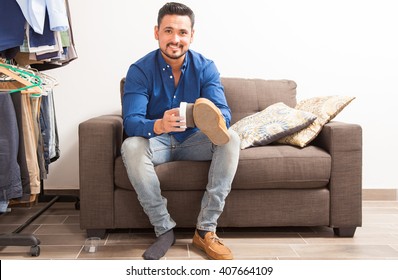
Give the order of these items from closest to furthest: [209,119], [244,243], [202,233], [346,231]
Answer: [209,119]
[202,233]
[244,243]
[346,231]

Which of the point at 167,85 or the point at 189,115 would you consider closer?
the point at 189,115

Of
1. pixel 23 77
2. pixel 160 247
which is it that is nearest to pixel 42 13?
pixel 23 77

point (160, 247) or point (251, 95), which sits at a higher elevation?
point (251, 95)

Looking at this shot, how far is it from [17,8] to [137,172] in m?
0.96

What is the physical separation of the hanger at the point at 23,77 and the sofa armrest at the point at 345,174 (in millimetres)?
1412

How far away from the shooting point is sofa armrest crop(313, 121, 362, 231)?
2.13 m

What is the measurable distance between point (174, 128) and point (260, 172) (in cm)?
52

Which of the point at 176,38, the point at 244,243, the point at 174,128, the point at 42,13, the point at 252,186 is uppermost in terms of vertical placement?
the point at 42,13

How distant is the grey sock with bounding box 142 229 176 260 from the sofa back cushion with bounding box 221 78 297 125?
0.91m

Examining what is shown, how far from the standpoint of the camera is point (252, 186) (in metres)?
2.11

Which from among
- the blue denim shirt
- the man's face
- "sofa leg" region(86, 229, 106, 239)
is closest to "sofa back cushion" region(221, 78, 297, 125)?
the blue denim shirt

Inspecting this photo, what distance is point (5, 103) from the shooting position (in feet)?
6.07

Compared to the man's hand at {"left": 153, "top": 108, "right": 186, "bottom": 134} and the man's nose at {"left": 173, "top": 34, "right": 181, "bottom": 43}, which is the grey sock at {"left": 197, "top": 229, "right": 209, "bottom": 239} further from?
the man's nose at {"left": 173, "top": 34, "right": 181, "bottom": 43}

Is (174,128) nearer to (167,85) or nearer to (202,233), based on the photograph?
(167,85)
